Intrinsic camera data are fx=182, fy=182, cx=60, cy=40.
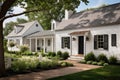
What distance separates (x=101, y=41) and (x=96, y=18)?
9.09ft

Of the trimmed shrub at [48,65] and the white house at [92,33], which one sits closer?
the trimmed shrub at [48,65]

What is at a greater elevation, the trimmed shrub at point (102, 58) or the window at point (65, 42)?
the window at point (65, 42)

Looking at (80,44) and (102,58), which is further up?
(80,44)

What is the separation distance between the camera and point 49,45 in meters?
29.5

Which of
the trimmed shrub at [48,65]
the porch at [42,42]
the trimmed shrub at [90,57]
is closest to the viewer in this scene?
the trimmed shrub at [48,65]

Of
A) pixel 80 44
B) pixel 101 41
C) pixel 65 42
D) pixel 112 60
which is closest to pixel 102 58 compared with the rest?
pixel 112 60

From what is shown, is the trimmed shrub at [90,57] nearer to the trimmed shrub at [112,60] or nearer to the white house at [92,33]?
the white house at [92,33]

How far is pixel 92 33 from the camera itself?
→ 1825 centimetres

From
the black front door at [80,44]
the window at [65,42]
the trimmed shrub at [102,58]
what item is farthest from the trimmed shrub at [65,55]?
the trimmed shrub at [102,58]

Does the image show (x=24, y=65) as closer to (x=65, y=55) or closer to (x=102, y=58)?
(x=102, y=58)

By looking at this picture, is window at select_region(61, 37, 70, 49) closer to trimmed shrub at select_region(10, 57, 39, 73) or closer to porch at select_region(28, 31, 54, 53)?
porch at select_region(28, 31, 54, 53)

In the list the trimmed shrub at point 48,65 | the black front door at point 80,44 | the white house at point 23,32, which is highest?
the white house at point 23,32

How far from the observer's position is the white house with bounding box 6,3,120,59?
16.4 m

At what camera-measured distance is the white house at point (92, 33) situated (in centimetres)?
1639
